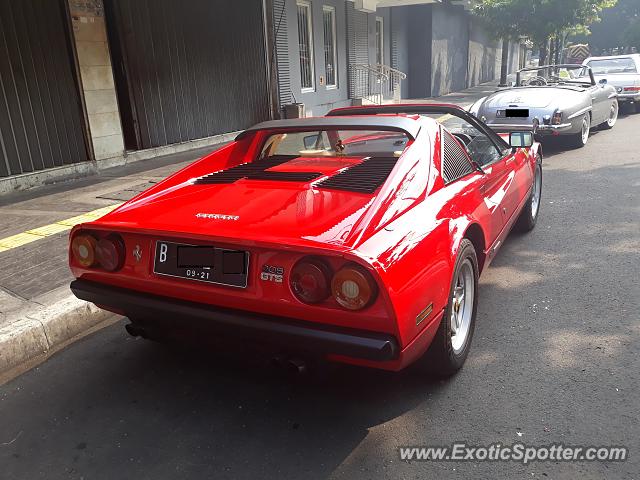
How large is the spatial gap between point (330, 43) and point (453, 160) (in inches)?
511

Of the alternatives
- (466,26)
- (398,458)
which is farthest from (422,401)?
(466,26)

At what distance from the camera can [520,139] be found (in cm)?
425

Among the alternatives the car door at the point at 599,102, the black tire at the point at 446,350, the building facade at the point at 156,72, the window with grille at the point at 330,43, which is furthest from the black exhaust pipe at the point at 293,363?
the window with grille at the point at 330,43

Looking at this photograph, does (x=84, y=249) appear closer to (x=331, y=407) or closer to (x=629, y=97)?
(x=331, y=407)

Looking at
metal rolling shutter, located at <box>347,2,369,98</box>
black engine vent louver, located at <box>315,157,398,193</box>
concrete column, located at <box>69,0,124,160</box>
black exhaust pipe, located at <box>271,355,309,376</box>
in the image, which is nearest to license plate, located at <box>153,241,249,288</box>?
black exhaust pipe, located at <box>271,355,309,376</box>

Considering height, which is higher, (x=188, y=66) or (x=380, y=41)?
(x=380, y=41)

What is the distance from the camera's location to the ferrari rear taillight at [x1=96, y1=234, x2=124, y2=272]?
2656 millimetres

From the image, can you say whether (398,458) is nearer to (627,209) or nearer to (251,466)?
(251,466)

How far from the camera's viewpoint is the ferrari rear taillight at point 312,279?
7.23 feet

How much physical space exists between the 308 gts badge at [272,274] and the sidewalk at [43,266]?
6.20 feet

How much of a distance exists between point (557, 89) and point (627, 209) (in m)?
4.82

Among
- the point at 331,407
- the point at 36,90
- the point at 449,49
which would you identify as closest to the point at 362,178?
the point at 331,407

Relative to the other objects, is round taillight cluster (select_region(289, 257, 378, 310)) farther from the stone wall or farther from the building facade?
the stone wall

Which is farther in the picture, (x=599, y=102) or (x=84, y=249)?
(x=599, y=102)
